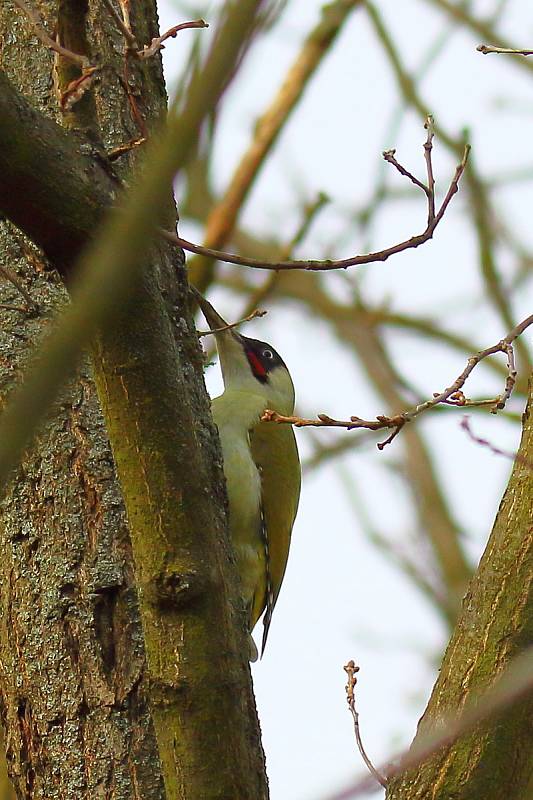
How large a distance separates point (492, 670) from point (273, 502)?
244 cm

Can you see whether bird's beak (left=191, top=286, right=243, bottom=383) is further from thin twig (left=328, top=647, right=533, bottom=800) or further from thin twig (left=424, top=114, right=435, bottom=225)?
thin twig (left=328, top=647, right=533, bottom=800)

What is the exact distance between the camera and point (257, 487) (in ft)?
16.3

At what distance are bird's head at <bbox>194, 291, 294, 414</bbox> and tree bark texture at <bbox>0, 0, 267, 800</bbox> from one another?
7.48ft

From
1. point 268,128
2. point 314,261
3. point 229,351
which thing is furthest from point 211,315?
point 314,261

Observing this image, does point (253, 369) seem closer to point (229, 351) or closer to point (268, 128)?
point (229, 351)

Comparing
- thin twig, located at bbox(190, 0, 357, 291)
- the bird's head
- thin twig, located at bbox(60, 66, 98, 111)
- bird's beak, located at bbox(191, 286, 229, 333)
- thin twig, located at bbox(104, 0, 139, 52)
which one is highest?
thin twig, located at bbox(190, 0, 357, 291)

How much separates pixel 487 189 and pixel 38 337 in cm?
596

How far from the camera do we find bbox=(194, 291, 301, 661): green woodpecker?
4.91 metres

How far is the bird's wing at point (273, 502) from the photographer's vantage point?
198 inches

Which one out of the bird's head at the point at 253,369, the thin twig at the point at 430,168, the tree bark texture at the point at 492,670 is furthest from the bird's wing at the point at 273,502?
the tree bark texture at the point at 492,670

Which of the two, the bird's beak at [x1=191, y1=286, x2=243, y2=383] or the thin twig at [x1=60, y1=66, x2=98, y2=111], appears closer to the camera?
the thin twig at [x1=60, y1=66, x2=98, y2=111]

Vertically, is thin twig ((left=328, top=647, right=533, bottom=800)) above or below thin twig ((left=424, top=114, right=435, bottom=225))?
below

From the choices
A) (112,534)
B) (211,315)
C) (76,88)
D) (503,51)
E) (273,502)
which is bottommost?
(112,534)

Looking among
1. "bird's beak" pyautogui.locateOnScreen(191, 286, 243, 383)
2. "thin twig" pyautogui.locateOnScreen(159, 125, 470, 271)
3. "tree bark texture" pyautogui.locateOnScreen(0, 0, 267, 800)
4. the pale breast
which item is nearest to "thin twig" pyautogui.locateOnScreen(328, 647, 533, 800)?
"tree bark texture" pyautogui.locateOnScreen(0, 0, 267, 800)
